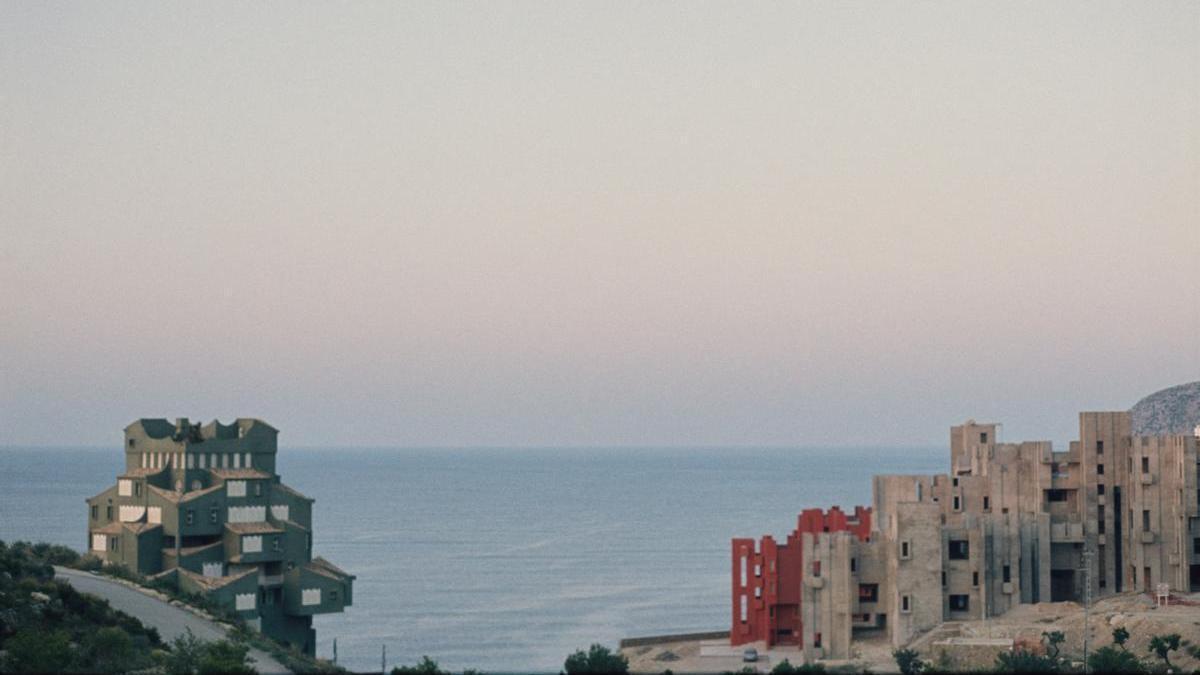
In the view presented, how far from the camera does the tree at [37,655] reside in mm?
44906

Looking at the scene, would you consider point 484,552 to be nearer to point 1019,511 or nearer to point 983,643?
point 1019,511

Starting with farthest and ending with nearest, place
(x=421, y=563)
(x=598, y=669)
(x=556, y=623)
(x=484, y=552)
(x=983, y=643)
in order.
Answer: (x=484, y=552)
(x=421, y=563)
(x=556, y=623)
(x=983, y=643)
(x=598, y=669)

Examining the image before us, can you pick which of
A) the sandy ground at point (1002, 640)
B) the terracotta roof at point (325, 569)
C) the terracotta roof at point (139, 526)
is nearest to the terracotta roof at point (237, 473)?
the terracotta roof at point (139, 526)

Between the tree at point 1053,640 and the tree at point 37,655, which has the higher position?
the tree at point 37,655

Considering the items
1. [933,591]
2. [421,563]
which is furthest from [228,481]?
A: [421,563]

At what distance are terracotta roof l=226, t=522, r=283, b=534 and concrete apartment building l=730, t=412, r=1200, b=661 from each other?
22.2 meters

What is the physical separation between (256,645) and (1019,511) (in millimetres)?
45684

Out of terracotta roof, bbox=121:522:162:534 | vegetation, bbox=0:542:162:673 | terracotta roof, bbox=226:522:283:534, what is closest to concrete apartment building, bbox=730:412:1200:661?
terracotta roof, bbox=226:522:283:534

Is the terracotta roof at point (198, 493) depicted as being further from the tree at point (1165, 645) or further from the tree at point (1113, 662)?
the tree at point (1165, 645)

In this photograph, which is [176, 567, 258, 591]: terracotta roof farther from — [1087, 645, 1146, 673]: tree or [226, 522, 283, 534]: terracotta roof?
[1087, 645, 1146, 673]: tree

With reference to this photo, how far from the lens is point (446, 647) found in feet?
398

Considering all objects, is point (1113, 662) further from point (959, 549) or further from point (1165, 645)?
point (959, 549)

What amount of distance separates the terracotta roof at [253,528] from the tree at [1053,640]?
36.0m

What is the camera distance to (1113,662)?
214 ft
